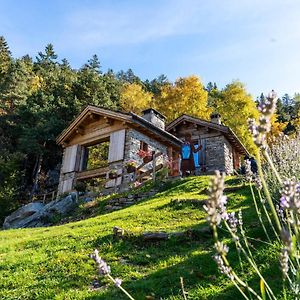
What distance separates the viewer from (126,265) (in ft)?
20.6

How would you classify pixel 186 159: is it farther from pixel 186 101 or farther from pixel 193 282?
pixel 186 101

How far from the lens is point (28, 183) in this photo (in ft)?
107

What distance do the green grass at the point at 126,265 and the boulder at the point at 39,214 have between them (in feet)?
23.6

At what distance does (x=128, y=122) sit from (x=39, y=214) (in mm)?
6365

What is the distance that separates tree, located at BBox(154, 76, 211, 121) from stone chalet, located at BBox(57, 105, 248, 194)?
11.6 meters

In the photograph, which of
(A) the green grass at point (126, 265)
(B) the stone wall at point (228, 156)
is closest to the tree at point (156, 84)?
(B) the stone wall at point (228, 156)

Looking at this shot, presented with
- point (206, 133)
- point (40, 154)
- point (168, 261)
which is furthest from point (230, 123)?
point (168, 261)

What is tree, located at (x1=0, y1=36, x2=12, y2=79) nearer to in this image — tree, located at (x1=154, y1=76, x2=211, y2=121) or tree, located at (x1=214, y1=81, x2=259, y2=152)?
tree, located at (x1=154, y1=76, x2=211, y2=121)

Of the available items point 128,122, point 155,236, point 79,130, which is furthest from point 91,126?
point 155,236

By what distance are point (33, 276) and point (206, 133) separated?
1909 cm

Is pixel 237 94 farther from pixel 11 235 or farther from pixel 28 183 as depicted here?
pixel 11 235

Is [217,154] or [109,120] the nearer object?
[109,120]

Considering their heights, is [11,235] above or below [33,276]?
above

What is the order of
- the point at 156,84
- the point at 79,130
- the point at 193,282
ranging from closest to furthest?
the point at 193,282 < the point at 79,130 < the point at 156,84
